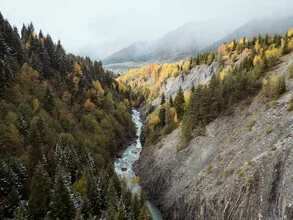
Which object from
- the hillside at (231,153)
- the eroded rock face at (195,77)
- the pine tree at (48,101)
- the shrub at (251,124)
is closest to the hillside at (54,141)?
the pine tree at (48,101)

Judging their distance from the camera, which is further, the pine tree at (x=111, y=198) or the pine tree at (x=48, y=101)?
the pine tree at (x=48, y=101)

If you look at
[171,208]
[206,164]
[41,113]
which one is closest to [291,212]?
[206,164]

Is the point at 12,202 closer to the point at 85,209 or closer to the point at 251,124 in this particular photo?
the point at 85,209

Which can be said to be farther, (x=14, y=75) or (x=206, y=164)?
(x=14, y=75)

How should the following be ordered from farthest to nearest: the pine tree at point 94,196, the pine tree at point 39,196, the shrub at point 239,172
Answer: the pine tree at point 94,196
the pine tree at point 39,196
the shrub at point 239,172

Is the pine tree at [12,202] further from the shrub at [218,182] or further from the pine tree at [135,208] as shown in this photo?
the shrub at [218,182]

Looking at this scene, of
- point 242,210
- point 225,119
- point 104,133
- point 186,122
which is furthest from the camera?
point 104,133

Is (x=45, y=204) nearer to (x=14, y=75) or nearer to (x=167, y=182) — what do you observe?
(x=167, y=182)
